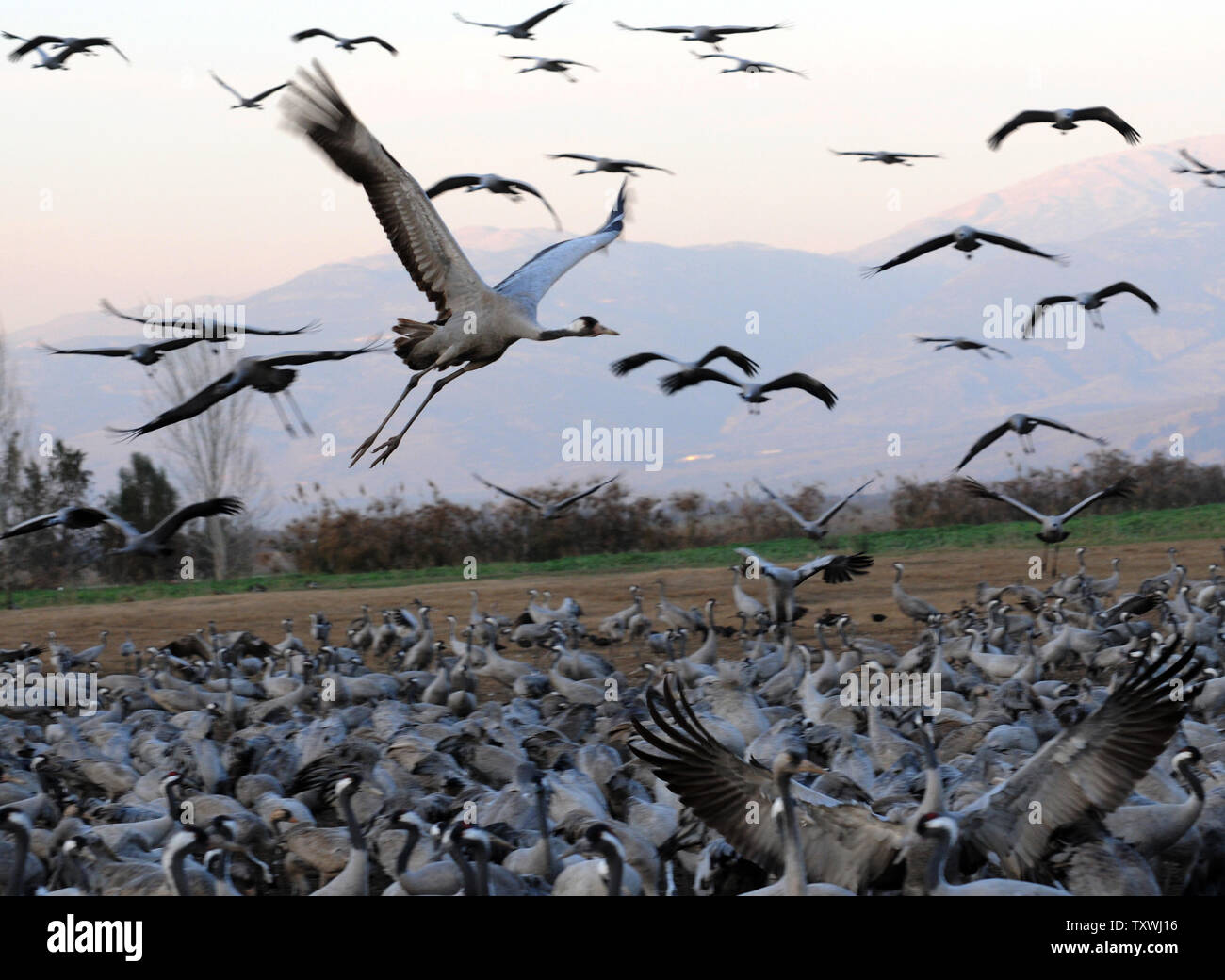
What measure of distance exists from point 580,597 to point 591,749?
12.6 metres

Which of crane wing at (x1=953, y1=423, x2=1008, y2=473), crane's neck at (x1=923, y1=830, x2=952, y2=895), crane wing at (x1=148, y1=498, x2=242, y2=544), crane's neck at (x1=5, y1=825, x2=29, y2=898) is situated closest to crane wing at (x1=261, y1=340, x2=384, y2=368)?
crane wing at (x1=148, y1=498, x2=242, y2=544)

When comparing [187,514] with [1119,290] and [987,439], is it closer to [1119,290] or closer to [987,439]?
[987,439]

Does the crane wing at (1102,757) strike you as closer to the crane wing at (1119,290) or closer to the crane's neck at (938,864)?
the crane's neck at (938,864)

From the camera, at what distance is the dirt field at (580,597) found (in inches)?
770

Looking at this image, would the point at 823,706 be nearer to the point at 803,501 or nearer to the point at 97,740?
the point at 97,740

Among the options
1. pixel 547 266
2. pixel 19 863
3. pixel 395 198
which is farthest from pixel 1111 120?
pixel 19 863

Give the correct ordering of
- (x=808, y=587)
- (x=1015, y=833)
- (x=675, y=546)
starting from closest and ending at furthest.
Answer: (x=1015, y=833) → (x=808, y=587) → (x=675, y=546)

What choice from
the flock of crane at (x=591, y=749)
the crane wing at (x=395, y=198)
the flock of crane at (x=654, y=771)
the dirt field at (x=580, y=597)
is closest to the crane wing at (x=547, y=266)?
the flock of crane at (x=591, y=749)

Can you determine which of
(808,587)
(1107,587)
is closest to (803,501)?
(808,587)

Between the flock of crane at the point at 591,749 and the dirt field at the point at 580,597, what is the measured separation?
4.91 metres

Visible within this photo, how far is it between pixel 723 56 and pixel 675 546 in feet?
46.5

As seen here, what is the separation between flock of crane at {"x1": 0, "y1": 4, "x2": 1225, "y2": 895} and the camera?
6.03m

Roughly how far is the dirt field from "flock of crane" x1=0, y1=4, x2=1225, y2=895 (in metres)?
4.91

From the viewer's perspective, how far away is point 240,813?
794 cm
